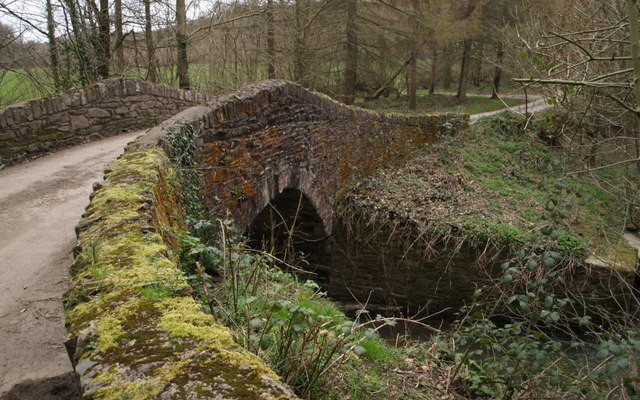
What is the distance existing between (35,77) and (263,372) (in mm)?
10840

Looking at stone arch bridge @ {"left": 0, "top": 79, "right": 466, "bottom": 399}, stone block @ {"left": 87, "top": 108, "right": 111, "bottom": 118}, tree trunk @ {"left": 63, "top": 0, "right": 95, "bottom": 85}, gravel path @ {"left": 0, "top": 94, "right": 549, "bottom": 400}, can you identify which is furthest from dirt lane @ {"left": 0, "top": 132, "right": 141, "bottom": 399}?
tree trunk @ {"left": 63, "top": 0, "right": 95, "bottom": 85}

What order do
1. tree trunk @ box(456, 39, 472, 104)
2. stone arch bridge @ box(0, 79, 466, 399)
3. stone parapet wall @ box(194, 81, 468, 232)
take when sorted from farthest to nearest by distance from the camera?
tree trunk @ box(456, 39, 472, 104) → stone parapet wall @ box(194, 81, 468, 232) → stone arch bridge @ box(0, 79, 466, 399)

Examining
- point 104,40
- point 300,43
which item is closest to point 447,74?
point 300,43

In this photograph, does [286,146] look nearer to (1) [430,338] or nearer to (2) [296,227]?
(2) [296,227]

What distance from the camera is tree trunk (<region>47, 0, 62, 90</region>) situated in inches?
414

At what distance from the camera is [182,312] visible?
2.07m

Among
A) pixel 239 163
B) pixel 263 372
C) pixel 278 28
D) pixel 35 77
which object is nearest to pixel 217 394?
pixel 263 372

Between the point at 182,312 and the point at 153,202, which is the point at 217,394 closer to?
the point at 182,312

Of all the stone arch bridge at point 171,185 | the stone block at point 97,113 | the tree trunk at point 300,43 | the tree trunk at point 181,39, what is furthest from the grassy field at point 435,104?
the stone block at point 97,113

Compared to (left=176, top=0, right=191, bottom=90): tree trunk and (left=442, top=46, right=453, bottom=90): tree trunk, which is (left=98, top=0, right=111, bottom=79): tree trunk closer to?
(left=176, top=0, right=191, bottom=90): tree trunk

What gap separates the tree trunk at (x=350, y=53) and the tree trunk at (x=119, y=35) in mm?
8865

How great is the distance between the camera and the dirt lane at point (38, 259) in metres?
2.88

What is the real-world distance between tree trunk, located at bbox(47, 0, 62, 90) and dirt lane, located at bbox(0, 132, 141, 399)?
13.3 feet

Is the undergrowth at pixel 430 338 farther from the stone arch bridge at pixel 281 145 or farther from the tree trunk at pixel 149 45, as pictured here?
the tree trunk at pixel 149 45
